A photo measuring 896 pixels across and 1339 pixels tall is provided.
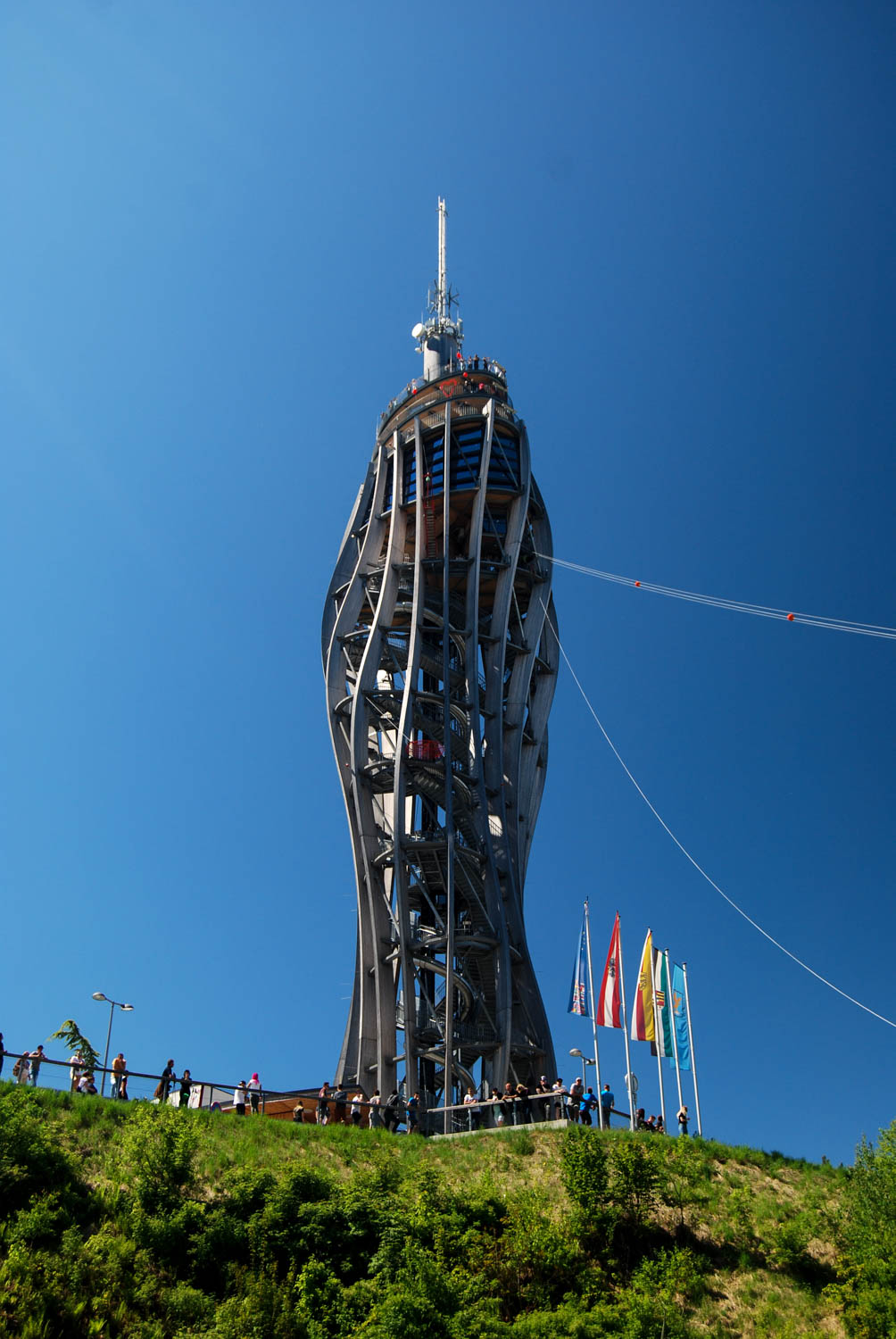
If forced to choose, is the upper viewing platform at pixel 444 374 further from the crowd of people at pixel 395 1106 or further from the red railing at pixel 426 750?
the crowd of people at pixel 395 1106

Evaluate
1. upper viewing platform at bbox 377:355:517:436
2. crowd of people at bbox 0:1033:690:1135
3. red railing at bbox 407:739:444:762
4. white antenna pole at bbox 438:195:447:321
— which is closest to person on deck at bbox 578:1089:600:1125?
crowd of people at bbox 0:1033:690:1135

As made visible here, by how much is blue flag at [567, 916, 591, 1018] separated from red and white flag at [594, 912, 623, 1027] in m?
1.18

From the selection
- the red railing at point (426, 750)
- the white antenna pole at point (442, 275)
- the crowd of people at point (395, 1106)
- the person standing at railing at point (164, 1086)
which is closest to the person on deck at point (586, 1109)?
the crowd of people at point (395, 1106)

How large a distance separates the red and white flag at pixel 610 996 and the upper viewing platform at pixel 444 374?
22.2 m

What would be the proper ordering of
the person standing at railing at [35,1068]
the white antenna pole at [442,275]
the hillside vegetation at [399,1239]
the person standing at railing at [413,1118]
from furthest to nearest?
the white antenna pole at [442,275], the person standing at railing at [413,1118], the person standing at railing at [35,1068], the hillside vegetation at [399,1239]

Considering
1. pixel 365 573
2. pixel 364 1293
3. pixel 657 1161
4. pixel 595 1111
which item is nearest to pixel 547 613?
pixel 365 573

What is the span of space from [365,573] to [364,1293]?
2746 cm

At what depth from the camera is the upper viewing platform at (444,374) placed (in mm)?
43938

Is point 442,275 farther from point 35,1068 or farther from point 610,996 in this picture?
point 35,1068

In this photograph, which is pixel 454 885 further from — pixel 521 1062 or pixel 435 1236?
pixel 435 1236

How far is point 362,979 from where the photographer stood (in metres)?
36.4

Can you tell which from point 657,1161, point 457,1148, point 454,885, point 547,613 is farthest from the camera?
point 547,613

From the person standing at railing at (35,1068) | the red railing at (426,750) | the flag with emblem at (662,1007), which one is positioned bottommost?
the person standing at railing at (35,1068)

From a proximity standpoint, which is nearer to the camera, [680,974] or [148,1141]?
[148,1141]
